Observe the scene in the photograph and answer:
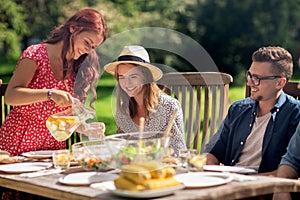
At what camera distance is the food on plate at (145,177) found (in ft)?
8.55

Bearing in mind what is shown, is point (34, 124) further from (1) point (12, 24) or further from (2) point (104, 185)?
(1) point (12, 24)

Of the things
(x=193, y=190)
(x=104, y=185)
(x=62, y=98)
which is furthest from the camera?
(x=62, y=98)

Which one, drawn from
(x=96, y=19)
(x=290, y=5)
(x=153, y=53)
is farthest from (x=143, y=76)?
(x=290, y=5)

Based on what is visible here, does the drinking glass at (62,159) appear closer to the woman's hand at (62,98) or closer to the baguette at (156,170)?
the woman's hand at (62,98)

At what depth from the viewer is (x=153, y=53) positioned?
13.8 m

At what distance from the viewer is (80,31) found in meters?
3.83

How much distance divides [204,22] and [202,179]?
42.1 ft

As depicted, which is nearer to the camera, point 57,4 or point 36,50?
point 36,50

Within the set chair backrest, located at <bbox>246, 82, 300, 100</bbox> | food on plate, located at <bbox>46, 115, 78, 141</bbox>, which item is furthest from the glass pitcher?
chair backrest, located at <bbox>246, 82, 300, 100</bbox>

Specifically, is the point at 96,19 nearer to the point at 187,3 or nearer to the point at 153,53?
the point at 153,53

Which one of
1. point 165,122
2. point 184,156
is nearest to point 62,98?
point 165,122

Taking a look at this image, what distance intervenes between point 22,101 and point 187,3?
1215 centimetres

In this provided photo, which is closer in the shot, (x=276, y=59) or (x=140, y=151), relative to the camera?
(x=140, y=151)

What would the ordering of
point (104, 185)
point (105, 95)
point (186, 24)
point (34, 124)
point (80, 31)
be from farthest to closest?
1. point (186, 24)
2. point (105, 95)
3. point (34, 124)
4. point (80, 31)
5. point (104, 185)
